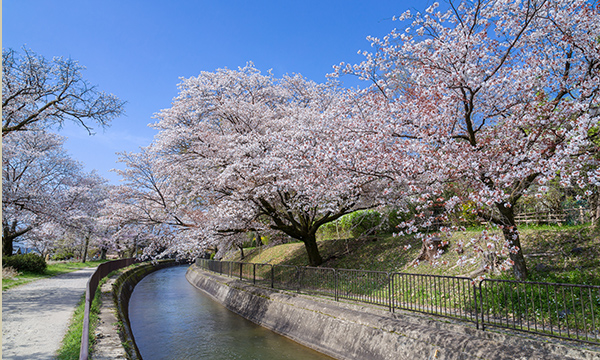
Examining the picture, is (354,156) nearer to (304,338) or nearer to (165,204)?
(304,338)

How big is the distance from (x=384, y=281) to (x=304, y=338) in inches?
111

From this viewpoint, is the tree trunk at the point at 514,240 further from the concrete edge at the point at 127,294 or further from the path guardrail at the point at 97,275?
the concrete edge at the point at 127,294

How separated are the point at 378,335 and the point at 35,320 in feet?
29.1

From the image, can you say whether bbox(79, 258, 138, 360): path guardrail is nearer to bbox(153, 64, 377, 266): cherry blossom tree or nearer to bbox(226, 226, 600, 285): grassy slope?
bbox(153, 64, 377, 266): cherry blossom tree

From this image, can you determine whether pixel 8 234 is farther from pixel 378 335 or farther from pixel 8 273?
pixel 378 335

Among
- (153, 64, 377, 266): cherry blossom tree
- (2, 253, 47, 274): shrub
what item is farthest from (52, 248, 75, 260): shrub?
(153, 64, 377, 266): cherry blossom tree

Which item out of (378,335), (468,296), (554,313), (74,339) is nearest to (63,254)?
(74,339)

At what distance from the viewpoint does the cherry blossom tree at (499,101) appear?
7.46 metres

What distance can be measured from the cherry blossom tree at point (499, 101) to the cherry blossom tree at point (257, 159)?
2.80m

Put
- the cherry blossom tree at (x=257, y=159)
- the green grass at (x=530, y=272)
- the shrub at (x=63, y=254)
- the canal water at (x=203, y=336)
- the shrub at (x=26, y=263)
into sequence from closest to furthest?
the green grass at (x=530, y=272)
the canal water at (x=203, y=336)
the cherry blossom tree at (x=257, y=159)
the shrub at (x=26, y=263)
the shrub at (x=63, y=254)

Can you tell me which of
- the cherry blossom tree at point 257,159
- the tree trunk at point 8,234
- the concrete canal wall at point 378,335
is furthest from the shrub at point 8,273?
the concrete canal wall at point 378,335

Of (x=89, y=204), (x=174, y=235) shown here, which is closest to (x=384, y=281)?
(x=174, y=235)

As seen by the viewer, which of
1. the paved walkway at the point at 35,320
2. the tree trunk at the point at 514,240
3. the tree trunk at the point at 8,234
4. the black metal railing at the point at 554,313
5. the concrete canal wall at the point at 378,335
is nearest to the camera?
the concrete canal wall at the point at 378,335

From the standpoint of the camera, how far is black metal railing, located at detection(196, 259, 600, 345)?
6875mm
